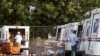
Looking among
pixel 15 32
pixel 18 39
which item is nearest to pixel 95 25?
pixel 18 39

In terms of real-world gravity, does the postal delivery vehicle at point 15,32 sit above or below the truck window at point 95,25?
below

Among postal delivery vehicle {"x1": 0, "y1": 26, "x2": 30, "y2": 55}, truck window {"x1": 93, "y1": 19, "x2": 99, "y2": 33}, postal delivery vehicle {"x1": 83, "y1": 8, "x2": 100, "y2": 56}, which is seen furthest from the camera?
postal delivery vehicle {"x1": 0, "y1": 26, "x2": 30, "y2": 55}

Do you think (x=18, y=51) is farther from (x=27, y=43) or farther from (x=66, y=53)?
(x=66, y=53)

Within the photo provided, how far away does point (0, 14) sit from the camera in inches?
1598

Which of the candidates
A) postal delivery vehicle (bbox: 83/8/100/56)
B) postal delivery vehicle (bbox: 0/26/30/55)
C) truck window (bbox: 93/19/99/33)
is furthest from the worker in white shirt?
truck window (bbox: 93/19/99/33)

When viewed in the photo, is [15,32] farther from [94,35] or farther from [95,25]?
[94,35]

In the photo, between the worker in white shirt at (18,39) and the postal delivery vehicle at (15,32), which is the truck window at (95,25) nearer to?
the worker in white shirt at (18,39)

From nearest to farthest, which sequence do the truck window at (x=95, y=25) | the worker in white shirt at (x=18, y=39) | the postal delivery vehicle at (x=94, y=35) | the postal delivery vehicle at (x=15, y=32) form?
the postal delivery vehicle at (x=94, y=35), the truck window at (x=95, y=25), the worker in white shirt at (x=18, y=39), the postal delivery vehicle at (x=15, y=32)

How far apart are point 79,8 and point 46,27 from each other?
14.6 ft

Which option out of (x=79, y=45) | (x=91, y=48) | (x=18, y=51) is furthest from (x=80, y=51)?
(x=18, y=51)

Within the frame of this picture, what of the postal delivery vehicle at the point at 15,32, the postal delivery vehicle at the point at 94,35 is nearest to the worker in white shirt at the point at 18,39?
the postal delivery vehicle at the point at 15,32

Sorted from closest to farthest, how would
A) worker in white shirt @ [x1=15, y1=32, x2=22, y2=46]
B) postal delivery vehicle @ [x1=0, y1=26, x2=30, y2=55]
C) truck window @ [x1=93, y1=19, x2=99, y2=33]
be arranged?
truck window @ [x1=93, y1=19, x2=99, y2=33]
worker in white shirt @ [x1=15, y1=32, x2=22, y2=46]
postal delivery vehicle @ [x1=0, y1=26, x2=30, y2=55]

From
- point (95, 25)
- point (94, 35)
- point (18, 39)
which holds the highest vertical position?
point (95, 25)

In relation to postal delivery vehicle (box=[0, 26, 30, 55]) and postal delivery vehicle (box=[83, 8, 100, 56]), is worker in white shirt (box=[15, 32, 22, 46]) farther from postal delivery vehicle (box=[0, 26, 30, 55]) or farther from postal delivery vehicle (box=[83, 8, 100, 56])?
postal delivery vehicle (box=[83, 8, 100, 56])
